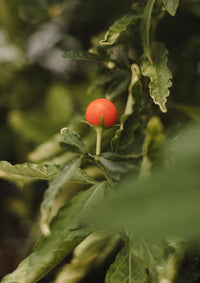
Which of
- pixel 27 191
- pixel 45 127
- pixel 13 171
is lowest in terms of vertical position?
pixel 27 191

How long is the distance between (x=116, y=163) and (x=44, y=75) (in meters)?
0.88

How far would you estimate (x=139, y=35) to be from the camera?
1.92 ft

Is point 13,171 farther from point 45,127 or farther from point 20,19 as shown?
point 20,19

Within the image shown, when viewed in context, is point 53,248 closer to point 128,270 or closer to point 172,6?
point 128,270

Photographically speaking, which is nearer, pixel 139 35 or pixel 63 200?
pixel 139 35

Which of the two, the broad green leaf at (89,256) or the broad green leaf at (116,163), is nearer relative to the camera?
the broad green leaf at (116,163)

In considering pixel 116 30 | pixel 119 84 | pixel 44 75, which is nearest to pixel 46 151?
pixel 119 84

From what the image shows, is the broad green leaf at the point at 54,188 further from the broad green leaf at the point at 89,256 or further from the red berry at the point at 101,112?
the broad green leaf at the point at 89,256

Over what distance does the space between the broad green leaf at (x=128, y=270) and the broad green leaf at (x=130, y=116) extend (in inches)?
7.0

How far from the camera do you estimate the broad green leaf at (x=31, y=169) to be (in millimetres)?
476

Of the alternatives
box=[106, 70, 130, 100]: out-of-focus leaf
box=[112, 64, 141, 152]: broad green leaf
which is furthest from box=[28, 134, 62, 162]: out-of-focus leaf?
box=[112, 64, 141, 152]: broad green leaf

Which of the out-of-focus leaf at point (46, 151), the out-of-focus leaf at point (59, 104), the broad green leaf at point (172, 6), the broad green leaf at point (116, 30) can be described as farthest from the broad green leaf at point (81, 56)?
the out-of-focus leaf at point (59, 104)

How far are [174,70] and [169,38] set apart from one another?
0.30ft

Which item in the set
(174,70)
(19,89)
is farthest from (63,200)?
(19,89)
